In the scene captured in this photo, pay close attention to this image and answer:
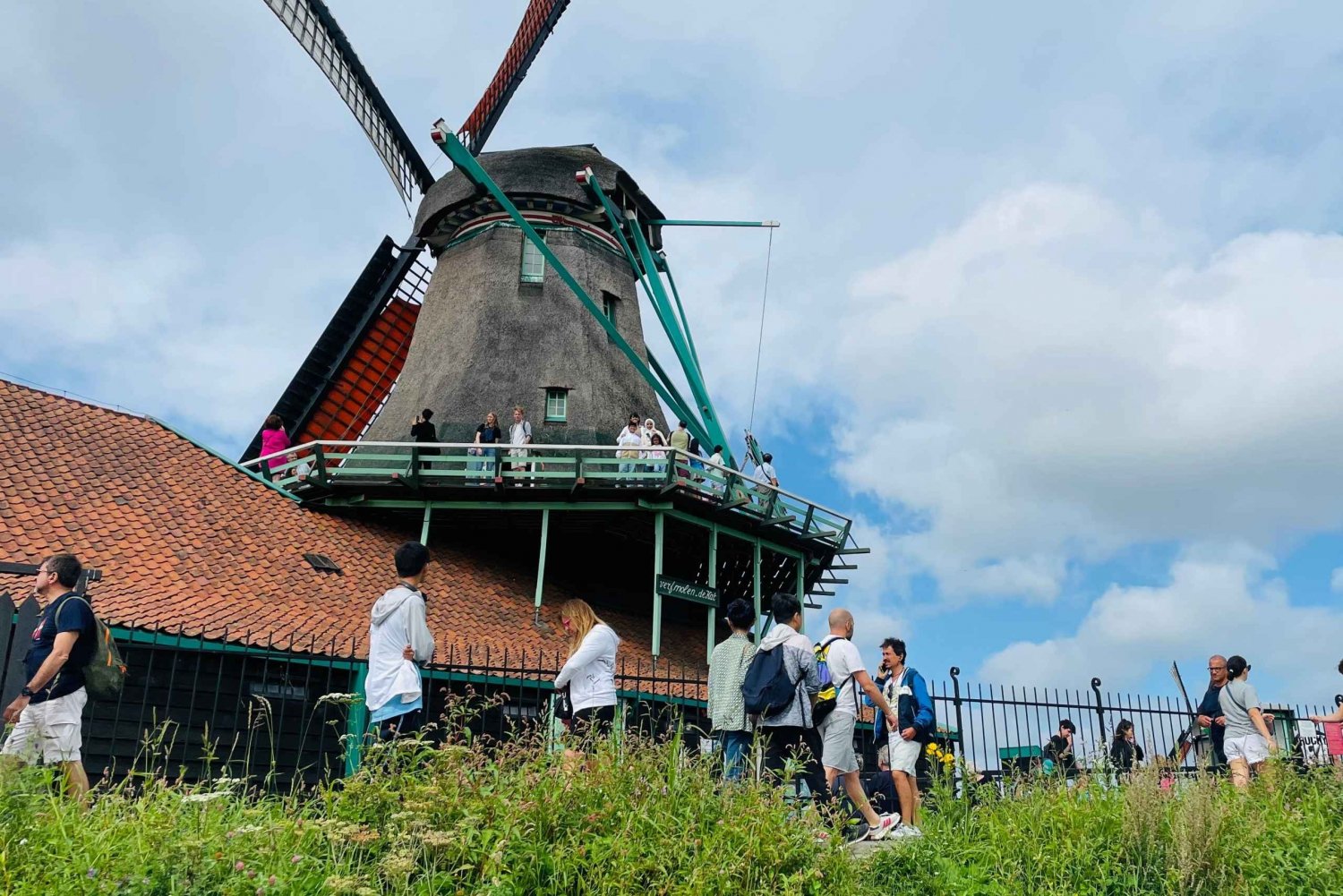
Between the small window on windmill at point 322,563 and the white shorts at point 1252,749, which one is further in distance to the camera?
the small window on windmill at point 322,563

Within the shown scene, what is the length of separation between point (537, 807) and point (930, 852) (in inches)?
94.2

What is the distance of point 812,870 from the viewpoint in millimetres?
5512

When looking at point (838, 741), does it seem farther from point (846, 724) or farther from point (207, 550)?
point (207, 550)

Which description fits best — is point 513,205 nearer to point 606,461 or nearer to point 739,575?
point 606,461

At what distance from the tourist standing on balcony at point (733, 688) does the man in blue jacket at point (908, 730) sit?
1073 mm

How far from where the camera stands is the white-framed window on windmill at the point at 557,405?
22594 mm

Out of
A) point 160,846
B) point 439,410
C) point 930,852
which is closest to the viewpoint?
point 160,846

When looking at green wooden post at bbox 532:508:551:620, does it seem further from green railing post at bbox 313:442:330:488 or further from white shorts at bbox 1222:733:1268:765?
white shorts at bbox 1222:733:1268:765

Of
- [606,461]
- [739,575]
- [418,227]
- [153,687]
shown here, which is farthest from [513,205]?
[153,687]

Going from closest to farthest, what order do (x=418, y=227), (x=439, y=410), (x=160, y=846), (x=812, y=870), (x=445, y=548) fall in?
(x=160, y=846)
(x=812, y=870)
(x=445, y=548)
(x=439, y=410)
(x=418, y=227)

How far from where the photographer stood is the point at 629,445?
64.1 feet

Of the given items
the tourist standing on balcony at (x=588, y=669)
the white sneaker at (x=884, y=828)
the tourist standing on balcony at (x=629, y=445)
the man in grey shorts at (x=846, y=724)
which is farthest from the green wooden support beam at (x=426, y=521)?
the white sneaker at (x=884, y=828)

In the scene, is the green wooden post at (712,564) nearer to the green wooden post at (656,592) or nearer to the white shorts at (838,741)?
the green wooden post at (656,592)

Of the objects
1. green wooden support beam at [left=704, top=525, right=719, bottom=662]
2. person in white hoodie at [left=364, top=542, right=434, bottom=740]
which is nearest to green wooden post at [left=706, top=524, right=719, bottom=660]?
green wooden support beam at [left=704, top=525, right=719, bottom=662]
